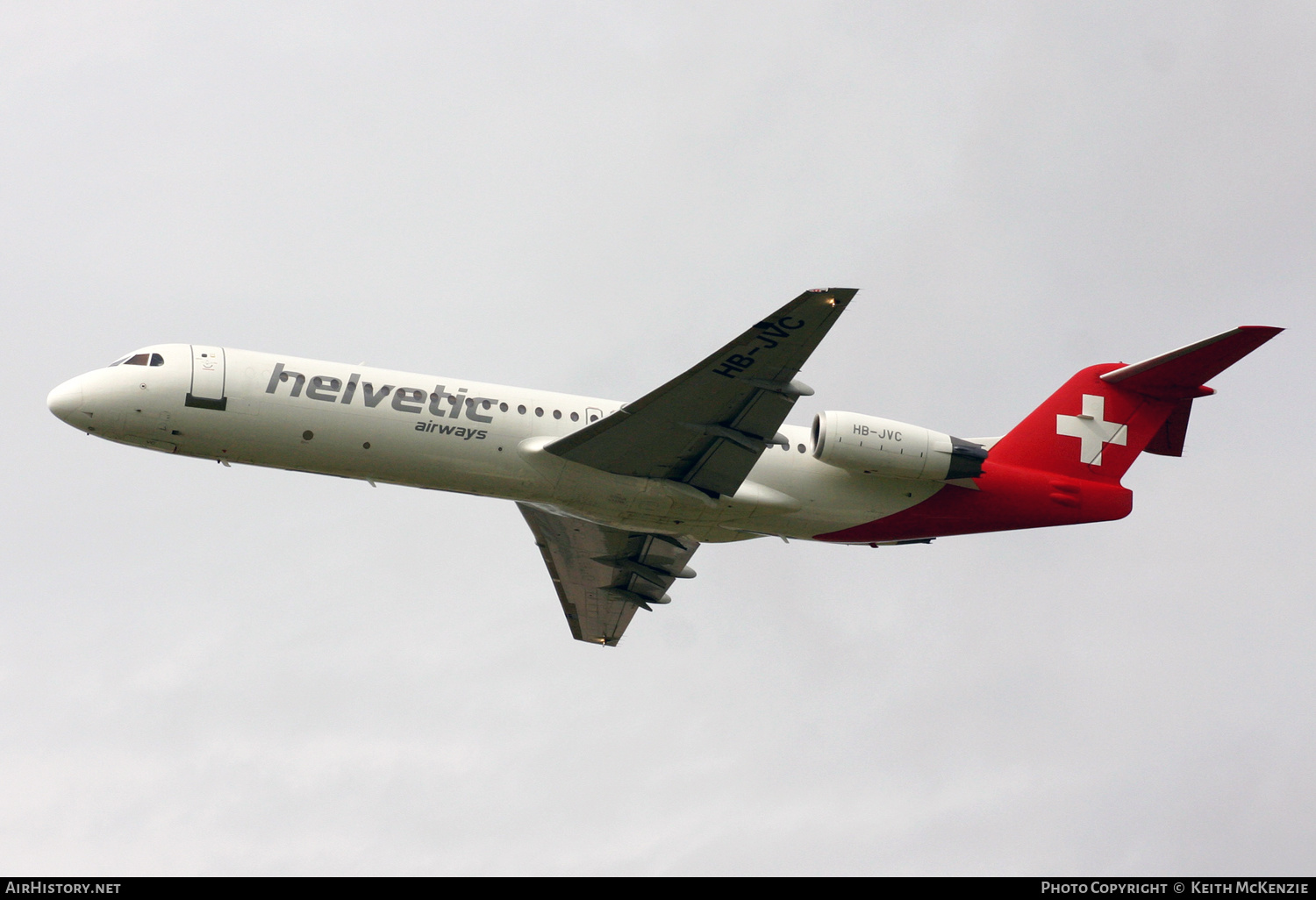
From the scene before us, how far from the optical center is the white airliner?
25453 millimetres

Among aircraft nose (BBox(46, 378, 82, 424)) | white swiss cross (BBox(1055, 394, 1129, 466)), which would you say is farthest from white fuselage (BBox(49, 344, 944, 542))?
white swiss cross (BBox(1055, 394, 1129, 466))

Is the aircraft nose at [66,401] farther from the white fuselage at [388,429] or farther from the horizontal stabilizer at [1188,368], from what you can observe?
the horizontal stabilizer at [1188,368]

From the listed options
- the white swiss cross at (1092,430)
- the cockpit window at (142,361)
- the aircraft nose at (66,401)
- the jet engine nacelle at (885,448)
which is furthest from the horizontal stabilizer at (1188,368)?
the aircraft nose at (66,401)

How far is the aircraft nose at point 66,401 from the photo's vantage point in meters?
25.4

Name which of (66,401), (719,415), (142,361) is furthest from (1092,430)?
(66,401)

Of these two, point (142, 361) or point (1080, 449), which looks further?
point (1080, 449)

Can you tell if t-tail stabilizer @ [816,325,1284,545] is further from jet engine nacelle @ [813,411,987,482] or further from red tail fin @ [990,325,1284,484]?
jet engine nacelle @ [813,411,987,482]

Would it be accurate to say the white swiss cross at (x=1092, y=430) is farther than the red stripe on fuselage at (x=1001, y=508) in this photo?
Yes

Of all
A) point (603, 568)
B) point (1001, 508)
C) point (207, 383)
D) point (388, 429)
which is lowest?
point (1001, 508)

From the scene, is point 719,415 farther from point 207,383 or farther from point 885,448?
point 207,383

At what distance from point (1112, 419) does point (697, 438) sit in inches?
424

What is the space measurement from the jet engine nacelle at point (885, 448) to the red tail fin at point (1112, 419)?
8.12 feet

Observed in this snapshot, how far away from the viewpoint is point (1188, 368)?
2944cm
